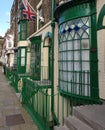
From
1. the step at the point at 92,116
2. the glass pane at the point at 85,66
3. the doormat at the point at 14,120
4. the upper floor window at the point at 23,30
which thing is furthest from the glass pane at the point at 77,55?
the upper floor window at the point at 23,30

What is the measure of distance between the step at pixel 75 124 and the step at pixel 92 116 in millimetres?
93

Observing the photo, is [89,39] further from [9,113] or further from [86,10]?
[9,113]

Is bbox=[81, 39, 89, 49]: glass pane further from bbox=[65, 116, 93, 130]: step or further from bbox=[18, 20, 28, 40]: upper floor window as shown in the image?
bbox=[18, 20, 28, 40]: upper floor window

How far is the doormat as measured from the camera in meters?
7.77

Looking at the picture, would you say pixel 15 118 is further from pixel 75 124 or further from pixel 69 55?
pixel 75 124

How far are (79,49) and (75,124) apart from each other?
9.89ft

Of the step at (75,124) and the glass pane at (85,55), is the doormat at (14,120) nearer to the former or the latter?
the step at (75,124)

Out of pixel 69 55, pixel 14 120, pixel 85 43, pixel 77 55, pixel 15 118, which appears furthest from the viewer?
pixel 15 118

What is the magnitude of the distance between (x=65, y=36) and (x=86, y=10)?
1350mm

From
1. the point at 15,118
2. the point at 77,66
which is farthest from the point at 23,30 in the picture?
the point at 77,66

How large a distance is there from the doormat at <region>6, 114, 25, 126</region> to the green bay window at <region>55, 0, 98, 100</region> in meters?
2.30

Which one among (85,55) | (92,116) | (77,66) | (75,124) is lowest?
(75,124)

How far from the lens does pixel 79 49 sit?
6.78 metres

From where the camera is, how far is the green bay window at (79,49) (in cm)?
640
